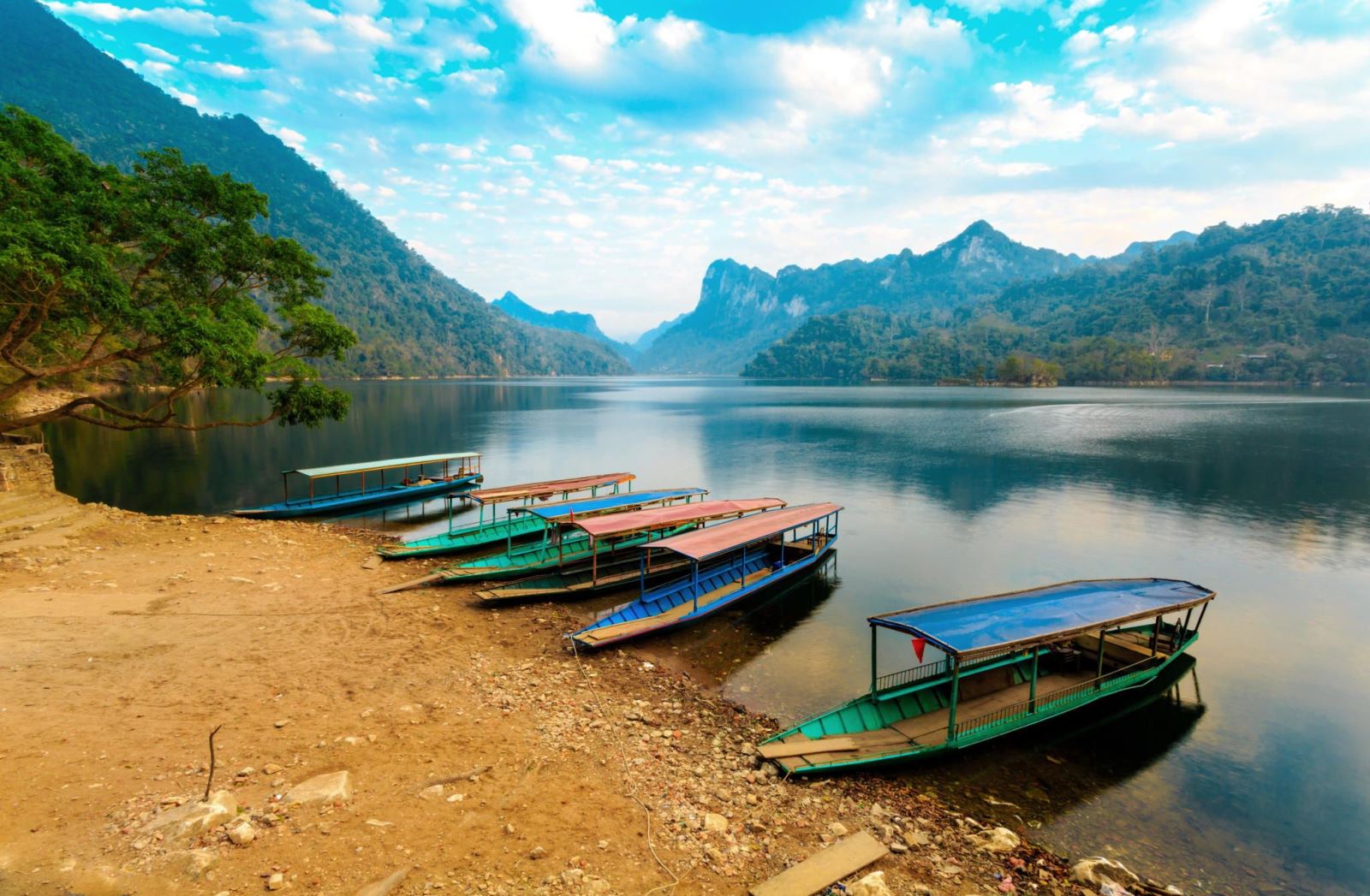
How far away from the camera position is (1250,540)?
29938mm

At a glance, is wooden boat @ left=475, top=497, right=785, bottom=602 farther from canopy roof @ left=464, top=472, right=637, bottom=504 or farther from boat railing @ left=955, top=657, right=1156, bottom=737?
boat railing @ left=955, top=657, right=1156, bottom=737

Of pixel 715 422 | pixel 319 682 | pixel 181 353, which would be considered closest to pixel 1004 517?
pixel 319 682

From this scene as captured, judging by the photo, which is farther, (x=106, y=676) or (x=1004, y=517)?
(x=1004, y=517)

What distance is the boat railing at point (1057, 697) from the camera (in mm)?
12758

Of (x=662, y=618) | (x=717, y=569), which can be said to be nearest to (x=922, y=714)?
(x=662, y=618)

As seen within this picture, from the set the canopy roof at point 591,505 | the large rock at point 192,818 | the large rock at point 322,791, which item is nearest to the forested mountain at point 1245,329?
the canopy roof at point 591,505

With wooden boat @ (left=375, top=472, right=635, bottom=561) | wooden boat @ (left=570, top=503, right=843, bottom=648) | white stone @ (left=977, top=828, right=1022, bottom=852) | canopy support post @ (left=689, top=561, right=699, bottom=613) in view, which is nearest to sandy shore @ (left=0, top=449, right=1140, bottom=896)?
white stone @ (left=977, top=828, right=1022, bottom=852)

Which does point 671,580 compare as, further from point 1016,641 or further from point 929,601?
point 1016,641

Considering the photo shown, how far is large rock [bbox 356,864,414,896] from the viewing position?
720 cm

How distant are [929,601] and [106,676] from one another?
2339 cm

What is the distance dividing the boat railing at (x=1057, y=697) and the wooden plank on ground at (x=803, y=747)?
2443mm

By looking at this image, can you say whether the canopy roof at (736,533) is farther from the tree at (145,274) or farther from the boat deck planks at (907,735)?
the tree at (145,274)

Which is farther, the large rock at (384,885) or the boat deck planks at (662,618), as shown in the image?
the boat deck planks at (662,618)

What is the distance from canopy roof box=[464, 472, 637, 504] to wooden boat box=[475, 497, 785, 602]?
4.35 m
